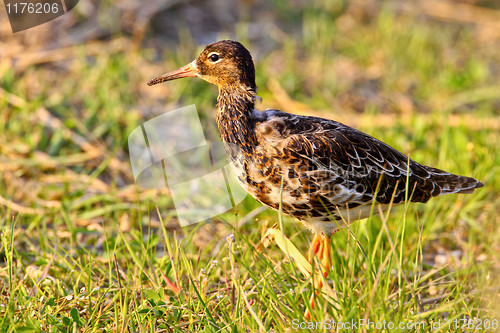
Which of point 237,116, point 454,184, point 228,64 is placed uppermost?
point 228,64

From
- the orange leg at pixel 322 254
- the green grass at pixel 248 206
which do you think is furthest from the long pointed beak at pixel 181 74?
the orange leg at pixel 322 254

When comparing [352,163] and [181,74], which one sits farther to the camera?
[181,74]

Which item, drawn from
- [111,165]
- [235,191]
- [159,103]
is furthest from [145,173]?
[159,103]

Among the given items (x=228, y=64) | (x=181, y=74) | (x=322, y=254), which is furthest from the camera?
(x=322, y=254)

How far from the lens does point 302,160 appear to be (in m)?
4.14

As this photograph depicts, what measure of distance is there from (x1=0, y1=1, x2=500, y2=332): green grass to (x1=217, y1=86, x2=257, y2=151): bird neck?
52cm

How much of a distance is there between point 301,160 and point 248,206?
153cm

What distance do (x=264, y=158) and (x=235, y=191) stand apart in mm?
1452

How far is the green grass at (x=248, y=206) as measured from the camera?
12.6 ft

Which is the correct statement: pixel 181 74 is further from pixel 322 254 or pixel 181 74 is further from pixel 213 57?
pixel 322 254

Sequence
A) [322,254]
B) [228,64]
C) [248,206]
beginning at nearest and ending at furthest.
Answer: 1. [228,64]
2. [322,254]
3. [248,206]

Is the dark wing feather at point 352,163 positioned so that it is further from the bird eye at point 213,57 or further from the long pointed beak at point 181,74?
the long pointed beak at point 181,74

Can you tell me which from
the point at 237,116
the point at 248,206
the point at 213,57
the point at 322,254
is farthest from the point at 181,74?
the point at 322,254

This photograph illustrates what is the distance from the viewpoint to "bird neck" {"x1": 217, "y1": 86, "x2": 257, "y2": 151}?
4.27 metres
